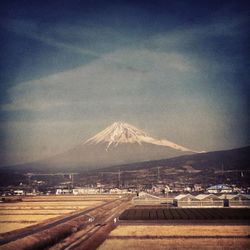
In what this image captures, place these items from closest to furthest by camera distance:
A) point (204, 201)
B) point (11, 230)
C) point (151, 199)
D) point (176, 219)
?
1. point (11, 230)
2. point (176, 219)
3. point (204, 201)
4. point (151, 199)

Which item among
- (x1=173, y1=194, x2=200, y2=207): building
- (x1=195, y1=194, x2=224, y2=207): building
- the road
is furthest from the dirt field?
(x1=173, y1=194, x2=200, y2=207): building

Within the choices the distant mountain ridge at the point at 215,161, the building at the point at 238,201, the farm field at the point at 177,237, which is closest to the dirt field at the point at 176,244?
the farm field at the point at 177,237

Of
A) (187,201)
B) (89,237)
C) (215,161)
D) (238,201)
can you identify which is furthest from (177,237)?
(215,161)

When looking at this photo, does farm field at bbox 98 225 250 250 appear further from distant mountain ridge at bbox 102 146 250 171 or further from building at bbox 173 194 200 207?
distant mountain ridge at bbox 102 146 250 171

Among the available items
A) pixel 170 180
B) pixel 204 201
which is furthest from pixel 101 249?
pixel 170 180

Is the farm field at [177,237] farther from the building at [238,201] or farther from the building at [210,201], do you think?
the building at [238,201]

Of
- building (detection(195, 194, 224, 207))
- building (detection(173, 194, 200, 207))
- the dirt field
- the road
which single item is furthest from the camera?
building (detection(173, 194, 200, 207))

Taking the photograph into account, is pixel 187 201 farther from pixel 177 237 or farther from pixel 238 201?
pixel 177 237

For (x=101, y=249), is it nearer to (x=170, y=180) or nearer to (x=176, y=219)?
(x=176, y=219)
